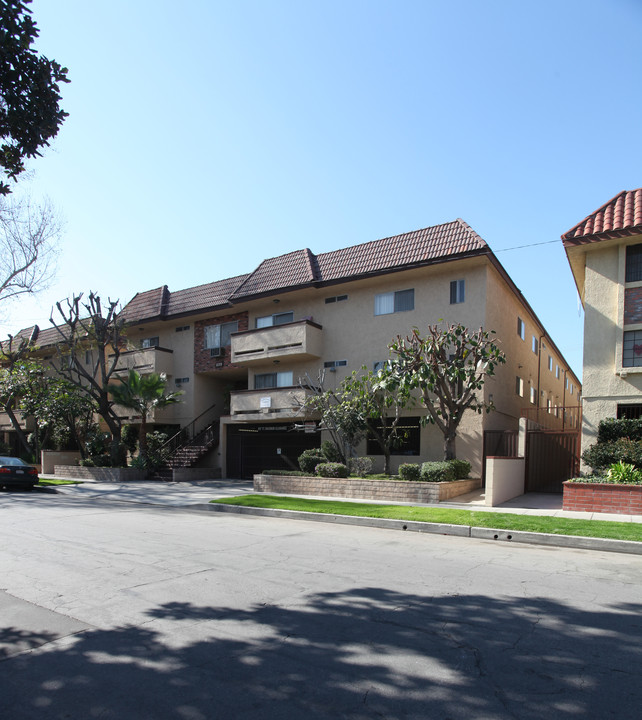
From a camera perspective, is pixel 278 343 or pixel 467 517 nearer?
pixel 467 517

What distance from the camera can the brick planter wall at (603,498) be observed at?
12797mm

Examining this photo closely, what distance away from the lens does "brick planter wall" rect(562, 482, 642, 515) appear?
12797 mm

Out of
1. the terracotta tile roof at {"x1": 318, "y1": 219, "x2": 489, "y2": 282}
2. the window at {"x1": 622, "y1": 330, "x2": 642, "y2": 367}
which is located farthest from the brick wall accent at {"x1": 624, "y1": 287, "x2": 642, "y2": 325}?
the terracotta tile roof at {"x1": 318, "y1": 219, "x2": 489, "y2": 282}

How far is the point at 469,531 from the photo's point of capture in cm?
1112

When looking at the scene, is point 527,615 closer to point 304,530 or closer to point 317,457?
point 304,530

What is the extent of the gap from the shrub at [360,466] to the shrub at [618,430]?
726 cm

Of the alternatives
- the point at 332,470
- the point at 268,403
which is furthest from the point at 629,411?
the point at 268,403

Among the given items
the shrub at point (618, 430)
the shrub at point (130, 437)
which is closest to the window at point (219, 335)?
the shrub at point (130, 437)

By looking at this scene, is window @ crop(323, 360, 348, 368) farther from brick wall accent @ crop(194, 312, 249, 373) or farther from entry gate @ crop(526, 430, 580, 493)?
entry gate @ crop(526, 430, 580, 493)

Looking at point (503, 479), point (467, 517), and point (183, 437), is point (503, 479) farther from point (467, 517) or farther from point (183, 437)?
point (183, 437)

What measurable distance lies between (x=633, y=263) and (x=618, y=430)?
15.7 ft

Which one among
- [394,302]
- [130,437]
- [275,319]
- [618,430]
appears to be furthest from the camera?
[130,437]

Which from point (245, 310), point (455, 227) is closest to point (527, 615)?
point (455, 227)

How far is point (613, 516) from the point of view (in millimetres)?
12602
